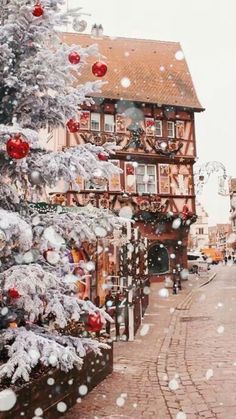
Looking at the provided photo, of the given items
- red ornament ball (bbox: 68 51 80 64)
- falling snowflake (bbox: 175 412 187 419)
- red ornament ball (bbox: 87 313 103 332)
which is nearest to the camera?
red ornament ball (bbox: 68 51 80 64)

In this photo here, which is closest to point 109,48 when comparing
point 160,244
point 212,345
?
point 160,244

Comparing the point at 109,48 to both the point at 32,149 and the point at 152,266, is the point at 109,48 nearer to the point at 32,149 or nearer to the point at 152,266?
the point at 152,266

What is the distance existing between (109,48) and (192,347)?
2396 centimetres

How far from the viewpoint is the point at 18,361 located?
489 cm

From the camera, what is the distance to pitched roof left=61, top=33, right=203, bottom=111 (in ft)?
86.8

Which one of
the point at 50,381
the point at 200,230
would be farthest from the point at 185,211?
the point at 200,230

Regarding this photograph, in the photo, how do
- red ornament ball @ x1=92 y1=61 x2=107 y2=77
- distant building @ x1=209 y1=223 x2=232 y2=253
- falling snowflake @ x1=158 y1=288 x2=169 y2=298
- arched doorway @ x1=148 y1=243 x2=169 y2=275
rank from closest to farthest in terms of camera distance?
1. red ornament ball @ x1=92 y1=61 x2=107 y2=77
2. falling snowflake @ x1=158 y1=288 x2=169 y2=298
3. arched doorway @ x1=148 y1=243 x2=169 y2=275
4. distant building @ x1=209 y1=223 x2=232 y2=253

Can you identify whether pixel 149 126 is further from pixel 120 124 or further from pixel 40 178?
pixel 40 178

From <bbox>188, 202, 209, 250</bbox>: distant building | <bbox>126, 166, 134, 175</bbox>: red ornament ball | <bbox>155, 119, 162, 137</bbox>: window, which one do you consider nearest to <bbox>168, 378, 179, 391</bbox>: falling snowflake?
<bbox>126, 166, 134, 175</bbox>: red ornament ball

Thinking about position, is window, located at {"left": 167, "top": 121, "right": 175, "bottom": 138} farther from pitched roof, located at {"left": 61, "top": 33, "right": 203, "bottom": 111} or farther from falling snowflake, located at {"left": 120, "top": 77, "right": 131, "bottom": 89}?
falling snowflake, located at {"left": 120, "top": 77, "right": 131, "bottom": 89}

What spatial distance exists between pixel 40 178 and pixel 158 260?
21.7 m

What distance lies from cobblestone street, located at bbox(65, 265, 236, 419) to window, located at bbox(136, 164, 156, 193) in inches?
511

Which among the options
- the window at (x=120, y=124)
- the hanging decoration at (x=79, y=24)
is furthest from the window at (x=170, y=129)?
the hanging decoration at (x=79, y=24)

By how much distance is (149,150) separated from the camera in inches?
1029
